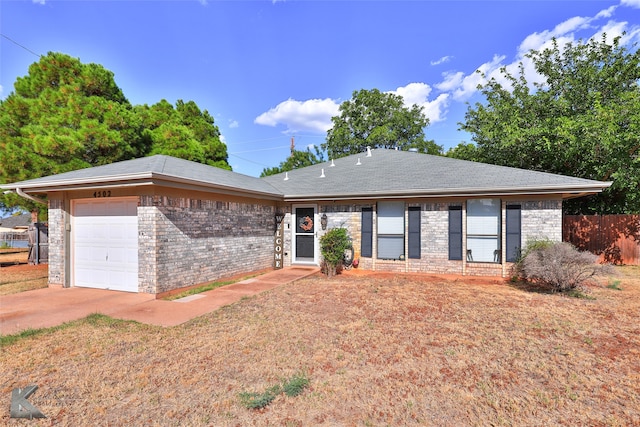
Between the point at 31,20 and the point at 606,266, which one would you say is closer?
the point at 606,266

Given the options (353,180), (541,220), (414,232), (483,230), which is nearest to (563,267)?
(541,220)

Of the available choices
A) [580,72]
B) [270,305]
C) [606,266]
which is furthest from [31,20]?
[580,72]

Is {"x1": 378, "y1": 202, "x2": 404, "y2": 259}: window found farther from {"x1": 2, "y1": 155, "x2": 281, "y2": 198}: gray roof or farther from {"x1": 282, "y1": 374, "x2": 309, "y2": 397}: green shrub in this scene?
{"x1": 282, "y1": 374, "x2": 309, "y2": 397}: green shrub

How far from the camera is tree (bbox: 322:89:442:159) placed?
2995 cm

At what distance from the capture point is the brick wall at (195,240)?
6.58 metres

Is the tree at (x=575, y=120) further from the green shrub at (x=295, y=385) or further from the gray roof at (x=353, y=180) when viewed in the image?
the green shrub at (x=295, y=385)

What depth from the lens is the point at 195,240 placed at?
24.6 ft

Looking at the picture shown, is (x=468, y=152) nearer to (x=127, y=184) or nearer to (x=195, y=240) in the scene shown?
(x=195, y=240)

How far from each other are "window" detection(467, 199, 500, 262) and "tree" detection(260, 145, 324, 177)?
73.1 feet

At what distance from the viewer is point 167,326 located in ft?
15.9

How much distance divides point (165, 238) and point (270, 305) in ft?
9.43

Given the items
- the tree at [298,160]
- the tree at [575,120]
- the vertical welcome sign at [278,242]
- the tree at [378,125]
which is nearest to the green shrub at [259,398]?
the vertical welcome sign at [278,242]

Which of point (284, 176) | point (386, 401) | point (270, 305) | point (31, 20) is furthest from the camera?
point (284, 176)

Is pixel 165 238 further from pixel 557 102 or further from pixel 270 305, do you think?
pixel 557 102
